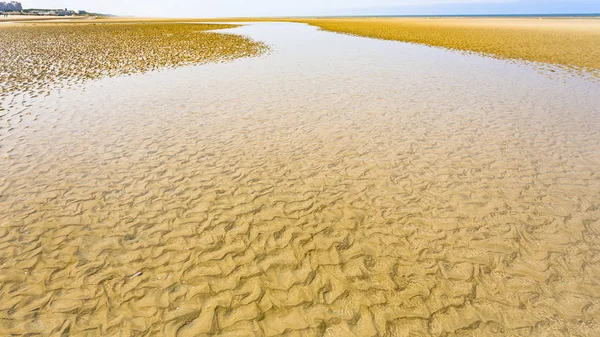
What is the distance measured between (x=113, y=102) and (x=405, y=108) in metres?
15.8

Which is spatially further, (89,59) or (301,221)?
(89,59)

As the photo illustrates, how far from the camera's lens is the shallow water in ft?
17.4

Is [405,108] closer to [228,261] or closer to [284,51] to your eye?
[228,261]

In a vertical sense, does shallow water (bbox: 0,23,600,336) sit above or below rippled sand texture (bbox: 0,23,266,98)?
below

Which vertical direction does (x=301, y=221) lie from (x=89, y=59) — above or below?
below

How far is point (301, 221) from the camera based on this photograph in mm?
7504

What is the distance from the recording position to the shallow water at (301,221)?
5.32 metres

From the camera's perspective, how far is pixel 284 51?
37.2 meters

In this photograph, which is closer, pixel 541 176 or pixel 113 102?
pixel 541 176

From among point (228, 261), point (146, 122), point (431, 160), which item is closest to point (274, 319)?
point (228, 261)

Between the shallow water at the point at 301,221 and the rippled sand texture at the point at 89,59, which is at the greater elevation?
the rippled sand texture at the point at 89,59

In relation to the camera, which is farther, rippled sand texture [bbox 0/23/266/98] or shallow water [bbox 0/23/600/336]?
rippled sand texture [bbox 0/23/266/98]

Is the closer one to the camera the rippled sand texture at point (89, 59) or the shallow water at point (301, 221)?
the shallow water at point (301, 221)

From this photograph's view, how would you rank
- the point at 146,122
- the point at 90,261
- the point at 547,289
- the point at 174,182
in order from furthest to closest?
the point at 146,122 → the point at 174,182 → the point at 90,261 → the point at 547,289
